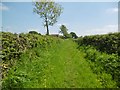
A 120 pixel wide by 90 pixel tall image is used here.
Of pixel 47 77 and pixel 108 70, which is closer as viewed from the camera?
pixel 47 77

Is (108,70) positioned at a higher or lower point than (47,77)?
higher

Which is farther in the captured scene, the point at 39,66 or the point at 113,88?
the point at 39,66

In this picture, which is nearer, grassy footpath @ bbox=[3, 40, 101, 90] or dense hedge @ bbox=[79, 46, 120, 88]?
grassy footpath @ bbox=[3, 40, 101, 90]

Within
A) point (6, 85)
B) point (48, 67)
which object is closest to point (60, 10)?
point (48, 67)

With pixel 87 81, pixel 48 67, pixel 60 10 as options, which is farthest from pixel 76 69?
pixel 60 10

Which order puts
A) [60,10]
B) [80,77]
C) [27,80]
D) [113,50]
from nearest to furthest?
[27,80], [80,77], [113,50], [60,10]

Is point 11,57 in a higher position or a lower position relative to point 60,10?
lower

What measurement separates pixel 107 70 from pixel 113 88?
2.85 meters

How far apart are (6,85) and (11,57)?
3.76m

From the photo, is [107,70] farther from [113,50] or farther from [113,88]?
[113,50]

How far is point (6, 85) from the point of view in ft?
32.0

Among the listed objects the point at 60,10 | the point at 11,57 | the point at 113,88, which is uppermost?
the point at 60,10

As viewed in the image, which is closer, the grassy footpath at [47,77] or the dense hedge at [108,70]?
the grassy footpath at [47,77]

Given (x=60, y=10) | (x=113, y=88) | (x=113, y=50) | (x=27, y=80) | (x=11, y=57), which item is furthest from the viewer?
(x=60, y=10)
